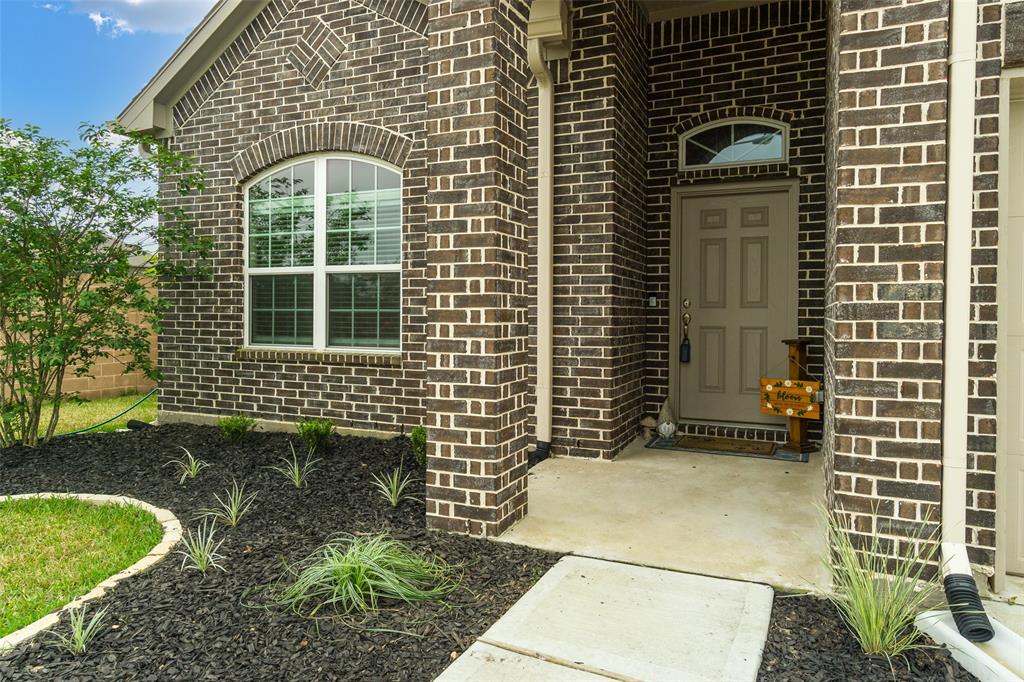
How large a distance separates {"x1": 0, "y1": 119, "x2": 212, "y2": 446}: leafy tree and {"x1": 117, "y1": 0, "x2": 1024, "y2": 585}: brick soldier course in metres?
1.03

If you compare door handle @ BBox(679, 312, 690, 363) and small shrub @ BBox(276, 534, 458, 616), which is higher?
door handle @ BBox(679, 312, 690, 363)

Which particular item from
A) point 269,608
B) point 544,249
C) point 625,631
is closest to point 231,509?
point 269,608

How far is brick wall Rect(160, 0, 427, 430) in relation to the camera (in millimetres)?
5922

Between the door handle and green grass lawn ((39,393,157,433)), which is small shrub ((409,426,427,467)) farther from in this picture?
green grass lawn ((39,393,157,433))

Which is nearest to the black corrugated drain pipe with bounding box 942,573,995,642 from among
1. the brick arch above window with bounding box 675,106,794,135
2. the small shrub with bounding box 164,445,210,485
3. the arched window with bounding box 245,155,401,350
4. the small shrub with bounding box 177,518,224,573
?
the small shrub with bounding box 177,518,224,573

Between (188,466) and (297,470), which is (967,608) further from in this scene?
(188,466)

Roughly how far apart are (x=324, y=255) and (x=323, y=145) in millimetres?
1029

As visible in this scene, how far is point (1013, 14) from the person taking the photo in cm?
264

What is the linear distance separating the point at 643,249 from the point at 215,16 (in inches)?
190

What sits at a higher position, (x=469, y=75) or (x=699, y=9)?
(x=699, y=9)

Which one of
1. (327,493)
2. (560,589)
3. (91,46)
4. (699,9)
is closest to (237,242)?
(327,493)

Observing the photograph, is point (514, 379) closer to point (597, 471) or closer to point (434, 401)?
point (434, 401)

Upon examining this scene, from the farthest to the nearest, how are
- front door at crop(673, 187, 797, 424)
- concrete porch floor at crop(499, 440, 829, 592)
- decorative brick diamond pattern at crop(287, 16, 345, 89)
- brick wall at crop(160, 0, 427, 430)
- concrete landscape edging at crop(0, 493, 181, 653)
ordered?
decorative brick diamond pattern at crop(287, 16, 345, 89)
brick wall at crop(160, 0, 427, 430)
front door at crop(673, 187, 797, 424)
concrete porch floor at crop(499, 440, 829, 592)
concrete landscape edging at crop(0, 493, 181, 653)

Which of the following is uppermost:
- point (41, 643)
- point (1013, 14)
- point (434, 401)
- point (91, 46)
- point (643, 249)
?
point (91, 46)
